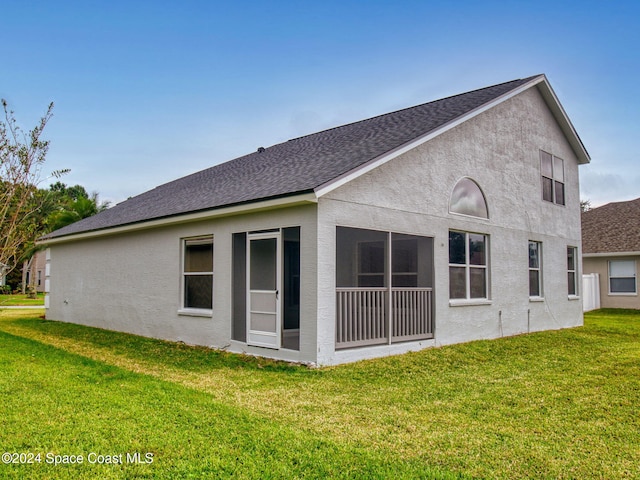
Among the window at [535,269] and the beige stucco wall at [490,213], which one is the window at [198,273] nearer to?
the beige stucco wall at [490,213]

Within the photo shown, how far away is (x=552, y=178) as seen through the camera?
595 inches

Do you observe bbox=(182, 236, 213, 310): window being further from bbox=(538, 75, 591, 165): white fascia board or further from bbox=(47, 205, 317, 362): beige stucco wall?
bbox=(538, 75, 591, 165): white fascia board

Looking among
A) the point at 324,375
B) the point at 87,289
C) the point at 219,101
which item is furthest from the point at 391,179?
the point at 87,289

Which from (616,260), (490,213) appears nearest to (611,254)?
(616,260)

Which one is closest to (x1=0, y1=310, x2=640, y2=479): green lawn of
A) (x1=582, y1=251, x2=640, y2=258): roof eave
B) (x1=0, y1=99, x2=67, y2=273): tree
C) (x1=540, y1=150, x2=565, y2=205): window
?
(x1=0, y1=99, x2=67, y2=273): tree

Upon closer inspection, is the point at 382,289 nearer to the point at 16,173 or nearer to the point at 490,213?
the point at 490,213

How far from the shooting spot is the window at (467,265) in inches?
444

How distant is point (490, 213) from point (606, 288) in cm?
1330

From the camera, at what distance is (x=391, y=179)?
9594mm

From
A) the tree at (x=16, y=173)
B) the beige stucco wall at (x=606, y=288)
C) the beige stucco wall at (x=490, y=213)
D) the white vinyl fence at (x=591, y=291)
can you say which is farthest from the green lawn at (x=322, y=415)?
the beige stucco wall at (x=606, y=288)

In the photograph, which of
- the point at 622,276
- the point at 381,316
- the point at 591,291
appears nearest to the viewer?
the point at 381,316

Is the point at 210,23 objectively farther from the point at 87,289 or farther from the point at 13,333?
the point at 13,333

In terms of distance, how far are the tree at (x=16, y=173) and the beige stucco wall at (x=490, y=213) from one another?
13.6 feet

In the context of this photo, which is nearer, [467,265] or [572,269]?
[467,265]
